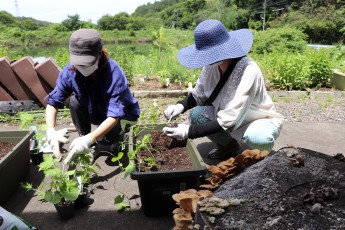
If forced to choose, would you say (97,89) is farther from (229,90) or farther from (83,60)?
(229,90)

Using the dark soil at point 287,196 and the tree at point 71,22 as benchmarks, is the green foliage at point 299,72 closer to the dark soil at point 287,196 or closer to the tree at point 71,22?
the dark soil at point 287,196

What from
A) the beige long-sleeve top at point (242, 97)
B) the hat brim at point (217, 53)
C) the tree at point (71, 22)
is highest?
the tree at point (71, 22)

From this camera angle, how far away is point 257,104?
2158 mm

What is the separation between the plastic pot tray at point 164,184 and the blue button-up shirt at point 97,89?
43cm

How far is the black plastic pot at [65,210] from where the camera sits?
1849 mm

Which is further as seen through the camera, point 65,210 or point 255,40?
point 255,40

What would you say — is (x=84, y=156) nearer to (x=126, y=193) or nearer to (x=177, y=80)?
(x=126, y=193)

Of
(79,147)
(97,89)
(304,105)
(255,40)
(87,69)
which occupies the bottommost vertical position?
(255,40)

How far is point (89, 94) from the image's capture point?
2365 millimetres

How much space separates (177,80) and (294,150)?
4.50 meters

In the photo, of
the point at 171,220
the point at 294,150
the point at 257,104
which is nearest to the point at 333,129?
the point at 257,104

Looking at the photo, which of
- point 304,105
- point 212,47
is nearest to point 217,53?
point 212,47

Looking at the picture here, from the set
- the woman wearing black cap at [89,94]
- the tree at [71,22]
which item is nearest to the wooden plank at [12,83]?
the woman wearing black cap at [89,94]

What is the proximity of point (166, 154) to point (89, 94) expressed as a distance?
0.79 meters
